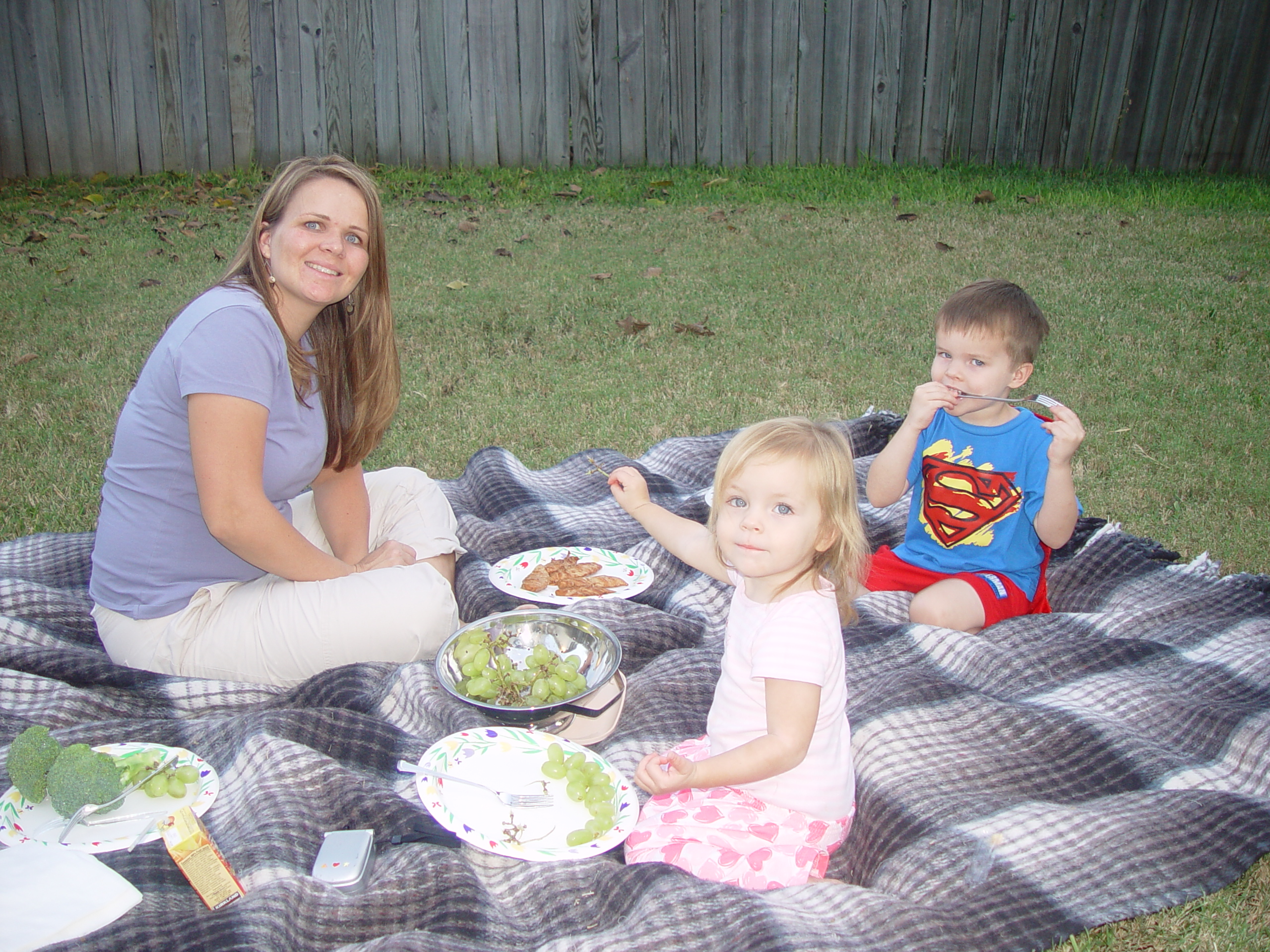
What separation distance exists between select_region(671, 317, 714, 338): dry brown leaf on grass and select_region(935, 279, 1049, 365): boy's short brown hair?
120 inches

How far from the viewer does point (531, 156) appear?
9.77 m

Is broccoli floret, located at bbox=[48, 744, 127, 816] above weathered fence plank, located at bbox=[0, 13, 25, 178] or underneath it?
underneath

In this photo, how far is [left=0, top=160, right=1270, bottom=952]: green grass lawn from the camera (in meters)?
4.49

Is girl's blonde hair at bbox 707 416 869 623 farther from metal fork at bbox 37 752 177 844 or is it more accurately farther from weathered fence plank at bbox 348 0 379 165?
weathered fence plank at bbox 348 0 379 165

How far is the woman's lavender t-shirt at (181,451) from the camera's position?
2.65 m

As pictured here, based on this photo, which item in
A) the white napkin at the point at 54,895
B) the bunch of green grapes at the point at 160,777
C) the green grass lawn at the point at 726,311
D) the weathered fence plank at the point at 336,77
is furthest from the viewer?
the weathered fence plank at the point at 336,77

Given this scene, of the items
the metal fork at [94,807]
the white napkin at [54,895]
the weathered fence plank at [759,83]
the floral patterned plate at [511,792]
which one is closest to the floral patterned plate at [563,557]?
the floral patterned plate at [511,792]

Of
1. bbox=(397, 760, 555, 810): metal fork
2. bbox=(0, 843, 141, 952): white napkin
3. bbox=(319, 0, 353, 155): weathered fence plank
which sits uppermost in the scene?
bbox=(319, 0, 353, 155): weathered fence plank

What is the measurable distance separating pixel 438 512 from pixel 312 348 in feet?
2.44

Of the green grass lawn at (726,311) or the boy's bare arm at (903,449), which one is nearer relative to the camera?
the boy's bare arm at (903,449)

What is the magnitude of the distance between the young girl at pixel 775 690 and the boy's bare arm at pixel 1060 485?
3.49 feet

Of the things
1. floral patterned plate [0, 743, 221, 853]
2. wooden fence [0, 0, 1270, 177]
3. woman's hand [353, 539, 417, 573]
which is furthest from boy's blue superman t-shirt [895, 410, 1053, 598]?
wooden fence [0, 0, 1270, 177]

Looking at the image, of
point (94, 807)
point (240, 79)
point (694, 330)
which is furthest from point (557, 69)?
point (94, 807)

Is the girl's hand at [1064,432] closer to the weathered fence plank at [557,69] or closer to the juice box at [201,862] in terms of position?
the juice box at [201,862]
